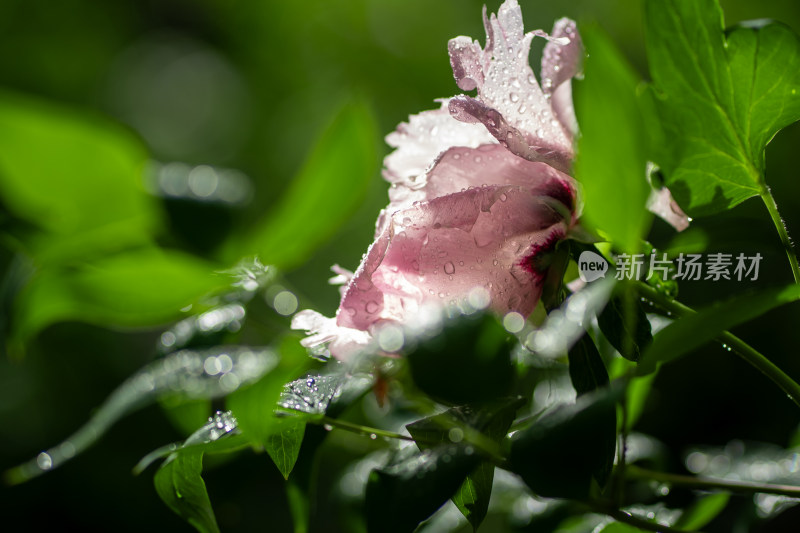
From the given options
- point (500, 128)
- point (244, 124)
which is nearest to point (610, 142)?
point (500, 128)

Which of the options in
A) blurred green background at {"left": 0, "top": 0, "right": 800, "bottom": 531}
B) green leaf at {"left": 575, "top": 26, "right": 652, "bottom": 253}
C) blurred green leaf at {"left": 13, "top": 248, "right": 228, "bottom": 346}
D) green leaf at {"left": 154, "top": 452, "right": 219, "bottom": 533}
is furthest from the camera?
blurred green background at {"left": 0, "top": 0, "right": 800, "bottom": 531}

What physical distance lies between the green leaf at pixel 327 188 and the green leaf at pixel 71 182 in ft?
0.39

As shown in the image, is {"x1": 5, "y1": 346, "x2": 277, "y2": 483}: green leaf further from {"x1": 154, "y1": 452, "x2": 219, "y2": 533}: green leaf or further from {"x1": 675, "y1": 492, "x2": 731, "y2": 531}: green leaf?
{"x1": 675, "y1": 492, "x2": 731, "y2": 531}: green leaf

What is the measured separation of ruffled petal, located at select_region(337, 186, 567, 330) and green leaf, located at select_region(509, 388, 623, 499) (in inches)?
3.0

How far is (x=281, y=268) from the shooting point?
21.1 inches

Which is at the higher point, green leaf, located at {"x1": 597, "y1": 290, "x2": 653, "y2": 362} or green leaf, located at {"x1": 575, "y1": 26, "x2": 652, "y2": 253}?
green leaf, located at {"x1": 575, "y1": 26, "x2": 652, "y2": 253}

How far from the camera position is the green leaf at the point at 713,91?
0.29 meters

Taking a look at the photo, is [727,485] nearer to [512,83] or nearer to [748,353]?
[748,353]

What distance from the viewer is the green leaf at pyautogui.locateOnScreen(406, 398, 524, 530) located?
0.29m

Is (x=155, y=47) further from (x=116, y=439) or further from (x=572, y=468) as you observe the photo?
(x=572, y=468)

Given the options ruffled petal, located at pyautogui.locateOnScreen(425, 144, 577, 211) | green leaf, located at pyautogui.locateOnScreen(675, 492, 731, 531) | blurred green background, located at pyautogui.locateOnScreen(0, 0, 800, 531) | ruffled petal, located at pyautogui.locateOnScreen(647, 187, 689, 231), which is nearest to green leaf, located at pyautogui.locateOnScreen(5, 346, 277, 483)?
ruffled petal, located at pyautogui.locateOnScreen(425, 144, 577, 211)

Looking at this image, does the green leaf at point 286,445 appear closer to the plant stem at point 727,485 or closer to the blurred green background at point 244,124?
the plant stem at point 727,485

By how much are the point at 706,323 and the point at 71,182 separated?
50 centimetres

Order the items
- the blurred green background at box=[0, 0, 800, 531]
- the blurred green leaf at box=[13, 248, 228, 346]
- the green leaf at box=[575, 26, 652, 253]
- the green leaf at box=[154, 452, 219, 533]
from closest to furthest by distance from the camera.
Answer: the green leaf at box=[575, 26, 652, 253]
the green leaf at box=[154, 452, 219, 533]
the blurred green leaf at box=[13, 248, 228, 346]
the blurred green background at box=[0, 0, 800, 531]
